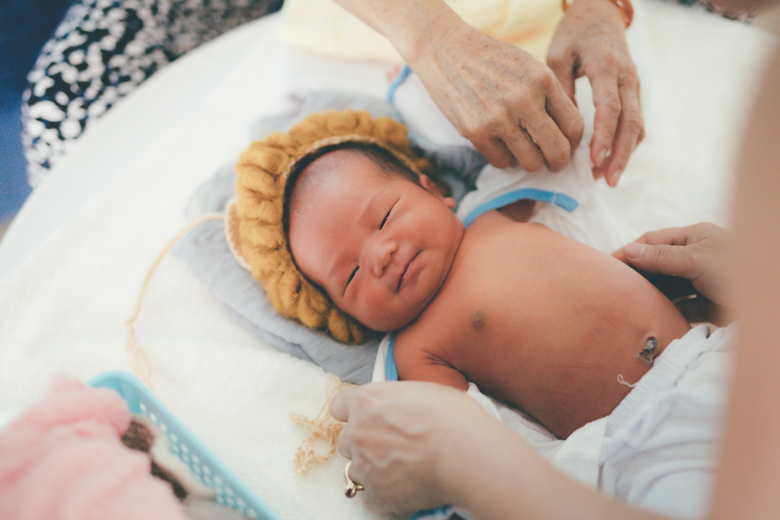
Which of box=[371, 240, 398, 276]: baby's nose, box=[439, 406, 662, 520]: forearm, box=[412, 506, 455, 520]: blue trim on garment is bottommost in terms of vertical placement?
box=[412, 506, 455, 520]: blue trim on garment

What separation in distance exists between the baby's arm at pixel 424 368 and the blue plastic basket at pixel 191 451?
378 millimetres

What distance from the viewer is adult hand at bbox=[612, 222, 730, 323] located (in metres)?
0.92

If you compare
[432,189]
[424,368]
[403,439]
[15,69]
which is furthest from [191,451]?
[15,69]

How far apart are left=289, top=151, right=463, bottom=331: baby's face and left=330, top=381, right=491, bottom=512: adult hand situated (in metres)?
0.23

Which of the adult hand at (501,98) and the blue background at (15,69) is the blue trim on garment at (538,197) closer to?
the adult hand at (501,98)

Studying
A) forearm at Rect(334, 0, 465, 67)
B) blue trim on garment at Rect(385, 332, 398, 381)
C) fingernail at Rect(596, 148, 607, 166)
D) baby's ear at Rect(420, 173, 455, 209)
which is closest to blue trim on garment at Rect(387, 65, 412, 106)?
forearm at Rect(334, 0, 465, 67)

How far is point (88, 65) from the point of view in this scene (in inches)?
61.4

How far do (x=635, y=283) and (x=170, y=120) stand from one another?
148 centimetres

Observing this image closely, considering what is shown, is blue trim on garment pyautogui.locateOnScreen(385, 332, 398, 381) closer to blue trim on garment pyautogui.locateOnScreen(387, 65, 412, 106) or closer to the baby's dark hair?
the baby's dark hair

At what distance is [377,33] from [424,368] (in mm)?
1075

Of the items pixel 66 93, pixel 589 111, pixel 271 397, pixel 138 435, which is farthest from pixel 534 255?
pixel 66 93

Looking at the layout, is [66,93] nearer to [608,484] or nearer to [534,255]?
[534,255]

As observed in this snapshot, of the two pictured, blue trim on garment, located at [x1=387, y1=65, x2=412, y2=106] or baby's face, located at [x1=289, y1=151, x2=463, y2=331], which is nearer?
baby's face, located at [x1=289, y1=151, x2=463, y2=331]

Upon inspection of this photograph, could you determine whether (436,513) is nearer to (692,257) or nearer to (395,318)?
(395,318)
